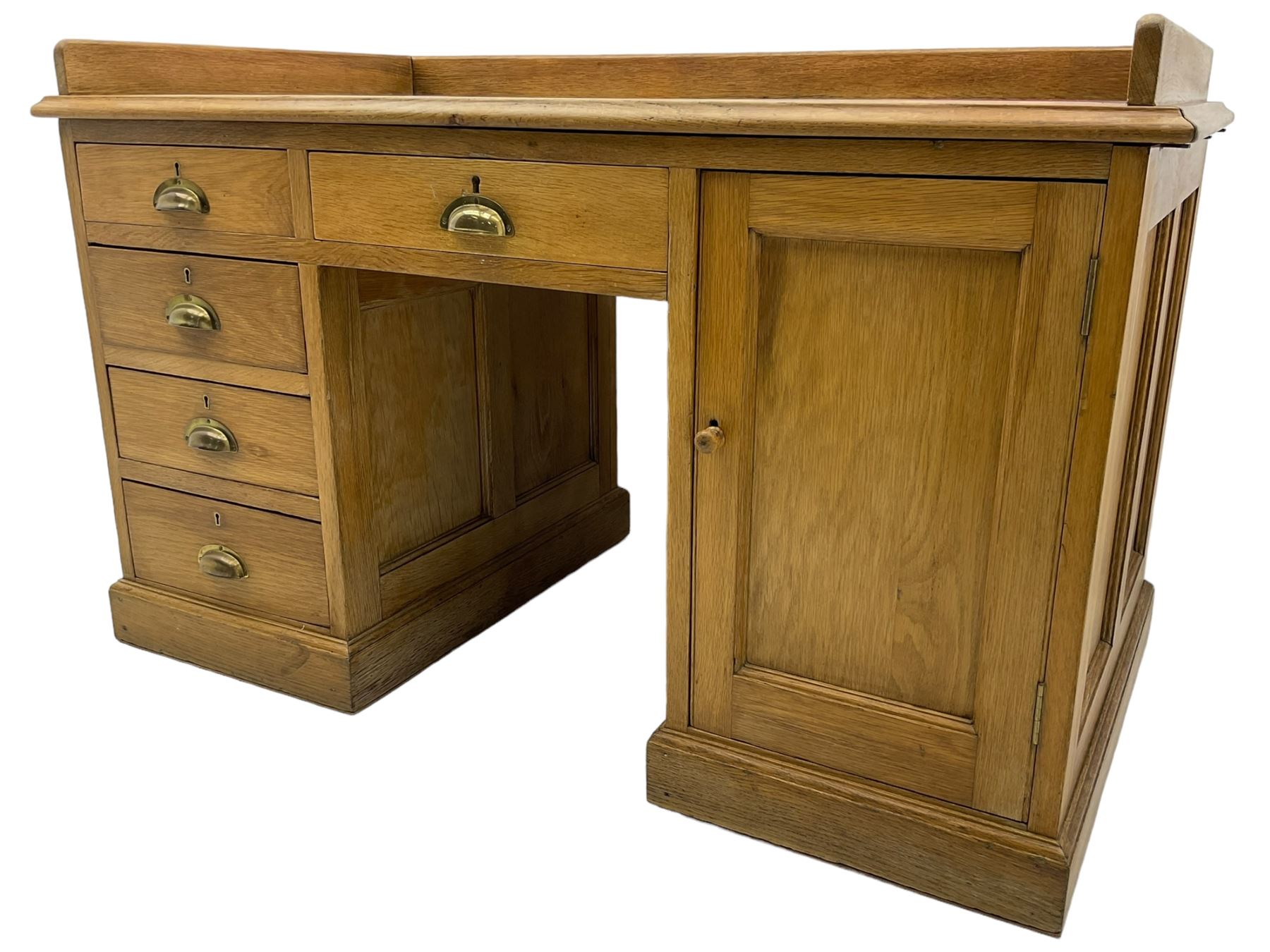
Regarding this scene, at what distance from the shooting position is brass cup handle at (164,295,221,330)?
2.19m

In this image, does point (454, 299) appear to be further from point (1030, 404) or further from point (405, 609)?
point (1030, 404)

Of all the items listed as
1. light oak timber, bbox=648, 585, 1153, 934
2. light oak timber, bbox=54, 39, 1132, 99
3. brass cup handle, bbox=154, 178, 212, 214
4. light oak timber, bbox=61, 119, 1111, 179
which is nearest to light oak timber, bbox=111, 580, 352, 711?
light oak timber, bbox=648, 585, 1153, 934

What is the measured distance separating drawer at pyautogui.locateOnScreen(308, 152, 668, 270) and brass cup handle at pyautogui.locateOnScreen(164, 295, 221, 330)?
1.08 ft

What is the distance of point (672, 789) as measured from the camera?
1970 mm

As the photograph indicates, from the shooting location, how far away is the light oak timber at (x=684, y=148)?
1440 mm

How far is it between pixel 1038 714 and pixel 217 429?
1.60 meters

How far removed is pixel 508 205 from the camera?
5.96ft

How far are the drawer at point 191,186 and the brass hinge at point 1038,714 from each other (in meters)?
1.47

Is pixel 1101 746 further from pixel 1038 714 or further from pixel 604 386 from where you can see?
pixel 604 386

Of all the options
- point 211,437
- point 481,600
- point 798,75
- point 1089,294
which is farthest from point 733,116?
point 481,600

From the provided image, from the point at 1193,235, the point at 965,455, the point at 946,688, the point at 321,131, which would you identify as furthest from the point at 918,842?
the point at 321,131

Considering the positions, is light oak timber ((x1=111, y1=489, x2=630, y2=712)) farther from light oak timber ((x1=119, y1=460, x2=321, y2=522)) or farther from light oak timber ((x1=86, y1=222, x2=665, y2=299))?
light oak timber ((x1=86, y1=222, x2=665, y2=299))

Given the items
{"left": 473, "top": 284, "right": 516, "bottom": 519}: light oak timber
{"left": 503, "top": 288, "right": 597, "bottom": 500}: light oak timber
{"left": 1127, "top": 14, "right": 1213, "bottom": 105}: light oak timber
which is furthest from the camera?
{"left": 503, "top": 288, "right": 597, "bottom": 500}: light oak timber

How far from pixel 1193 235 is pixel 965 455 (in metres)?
1.02
